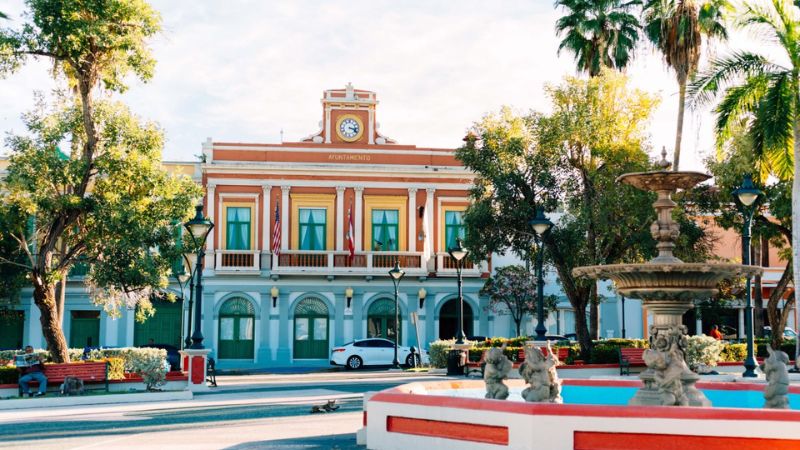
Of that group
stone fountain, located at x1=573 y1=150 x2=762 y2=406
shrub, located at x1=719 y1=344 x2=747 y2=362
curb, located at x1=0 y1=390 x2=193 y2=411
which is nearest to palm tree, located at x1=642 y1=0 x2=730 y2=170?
shrub, located at x1=719 y1=344 x2=747 y2=362

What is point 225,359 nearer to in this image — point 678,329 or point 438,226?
point 438,226

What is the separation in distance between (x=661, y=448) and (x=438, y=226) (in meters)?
35.0

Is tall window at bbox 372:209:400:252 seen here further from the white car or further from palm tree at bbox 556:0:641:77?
palm tree at bbox 556:0:641:77

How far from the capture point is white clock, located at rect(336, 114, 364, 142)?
4422cm

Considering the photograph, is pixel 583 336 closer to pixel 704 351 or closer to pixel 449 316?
pixel 704 351

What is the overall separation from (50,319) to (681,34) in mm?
19410

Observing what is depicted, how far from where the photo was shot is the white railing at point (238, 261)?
4331cm

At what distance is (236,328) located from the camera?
43.7 meters

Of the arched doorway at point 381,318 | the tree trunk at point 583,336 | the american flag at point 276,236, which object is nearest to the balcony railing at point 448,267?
the arched doorway at point 381,318

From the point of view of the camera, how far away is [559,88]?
30828mm

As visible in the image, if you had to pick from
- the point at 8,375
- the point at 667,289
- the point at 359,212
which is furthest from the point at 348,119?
the point at 667,289

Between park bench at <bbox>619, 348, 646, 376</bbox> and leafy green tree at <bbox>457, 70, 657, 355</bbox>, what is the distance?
4.03 feet

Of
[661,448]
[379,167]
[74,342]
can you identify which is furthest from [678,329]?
[74,342]

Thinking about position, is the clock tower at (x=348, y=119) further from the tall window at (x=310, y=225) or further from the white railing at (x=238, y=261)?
the white railing at (x=238, y=261)
